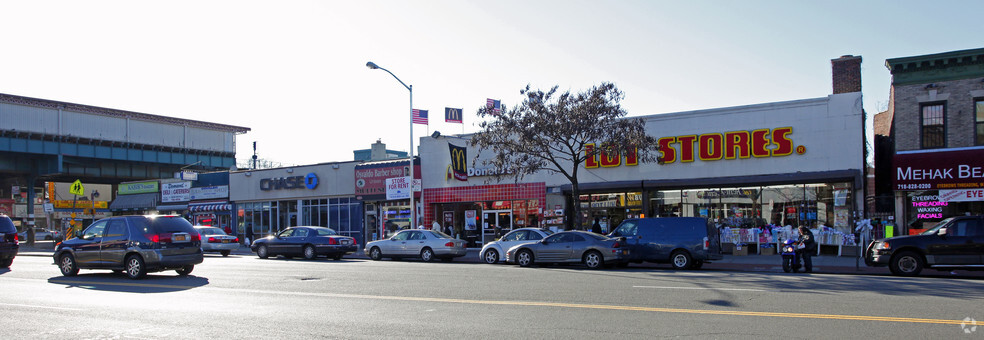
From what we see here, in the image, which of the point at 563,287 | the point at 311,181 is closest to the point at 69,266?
the point at 563,287

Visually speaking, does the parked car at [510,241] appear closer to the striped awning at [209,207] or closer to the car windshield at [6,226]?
the car windshield at [6,226]

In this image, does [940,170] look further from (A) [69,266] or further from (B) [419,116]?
(A) [69,266]

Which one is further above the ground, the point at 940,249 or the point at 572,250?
the point at 940,249

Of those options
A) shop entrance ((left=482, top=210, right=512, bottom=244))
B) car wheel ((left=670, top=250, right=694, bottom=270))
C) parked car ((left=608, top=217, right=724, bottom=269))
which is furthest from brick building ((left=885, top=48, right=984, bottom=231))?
shop entrance ((left=482, top=210, right=512, bottom=244))

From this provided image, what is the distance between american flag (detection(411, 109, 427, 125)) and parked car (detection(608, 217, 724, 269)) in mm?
14311

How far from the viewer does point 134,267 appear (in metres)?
16.3

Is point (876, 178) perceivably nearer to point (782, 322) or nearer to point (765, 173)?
point (765, 173)

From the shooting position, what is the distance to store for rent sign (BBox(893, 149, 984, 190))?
22.1m

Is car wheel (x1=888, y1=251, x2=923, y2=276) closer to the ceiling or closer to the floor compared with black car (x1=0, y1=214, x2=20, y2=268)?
closer to the floor

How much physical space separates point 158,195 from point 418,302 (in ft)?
133

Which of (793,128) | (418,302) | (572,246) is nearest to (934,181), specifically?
(793,128)

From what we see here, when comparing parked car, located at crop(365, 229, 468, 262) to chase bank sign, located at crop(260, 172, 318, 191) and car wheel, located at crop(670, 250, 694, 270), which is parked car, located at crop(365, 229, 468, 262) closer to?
car wheel, located at crop(670, 250, 694, 270)

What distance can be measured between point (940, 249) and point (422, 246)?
15.6 meters

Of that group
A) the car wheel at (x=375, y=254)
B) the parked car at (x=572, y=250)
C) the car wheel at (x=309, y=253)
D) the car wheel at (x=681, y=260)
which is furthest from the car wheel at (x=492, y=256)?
the car wheel at (x=309, y=253)
